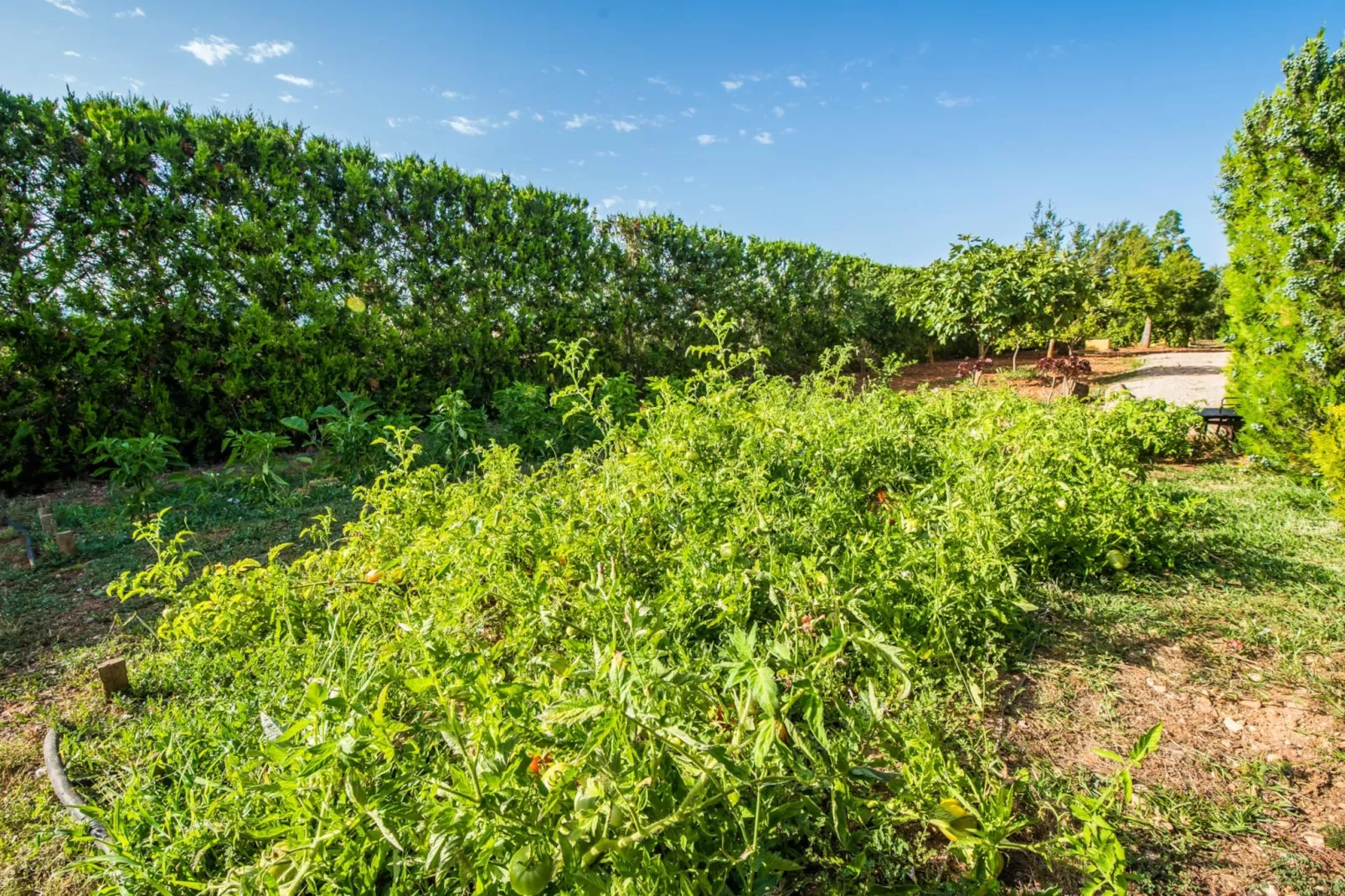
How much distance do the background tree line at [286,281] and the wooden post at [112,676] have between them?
386 centimetres

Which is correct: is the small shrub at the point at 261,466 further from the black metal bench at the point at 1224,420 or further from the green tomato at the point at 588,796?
the black metal bench at the point at 1224,420

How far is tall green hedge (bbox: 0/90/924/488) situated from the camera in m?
4.67

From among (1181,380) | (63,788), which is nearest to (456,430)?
(63,788)

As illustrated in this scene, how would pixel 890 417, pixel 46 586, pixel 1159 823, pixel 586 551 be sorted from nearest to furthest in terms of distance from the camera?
pixel 1159 823 → pixel 586 551 → pixel 46 586 → pixel 890 417

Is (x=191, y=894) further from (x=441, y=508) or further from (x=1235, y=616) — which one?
(x=1235, y=616)

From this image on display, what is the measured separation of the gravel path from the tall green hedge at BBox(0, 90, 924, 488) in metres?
7.06

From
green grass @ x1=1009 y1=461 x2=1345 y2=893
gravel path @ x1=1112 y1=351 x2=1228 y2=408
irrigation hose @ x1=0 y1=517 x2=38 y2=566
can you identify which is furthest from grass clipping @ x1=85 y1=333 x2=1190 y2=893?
gravel path @ x1=1112 y1=351 x2=1228 y2=408

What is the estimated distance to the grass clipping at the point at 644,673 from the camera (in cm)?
105

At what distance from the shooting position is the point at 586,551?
209 centimetres

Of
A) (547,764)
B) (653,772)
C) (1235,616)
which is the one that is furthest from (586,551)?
(1235,616)

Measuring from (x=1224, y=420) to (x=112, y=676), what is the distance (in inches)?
295

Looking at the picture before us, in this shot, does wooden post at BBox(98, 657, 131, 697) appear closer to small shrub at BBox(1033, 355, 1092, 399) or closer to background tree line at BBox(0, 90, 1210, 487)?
background tree line at BBox(0, 90, 1210, 487)

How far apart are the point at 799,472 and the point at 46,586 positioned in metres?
3.95

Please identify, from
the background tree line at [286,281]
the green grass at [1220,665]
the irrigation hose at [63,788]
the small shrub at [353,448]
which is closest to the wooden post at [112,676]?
the irrigation hose at [63,788]
